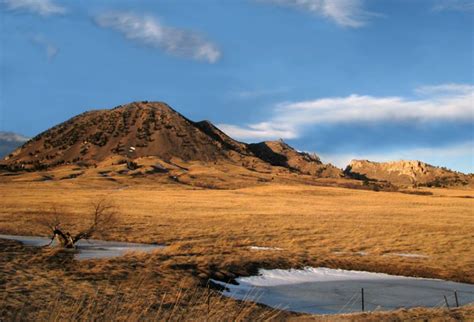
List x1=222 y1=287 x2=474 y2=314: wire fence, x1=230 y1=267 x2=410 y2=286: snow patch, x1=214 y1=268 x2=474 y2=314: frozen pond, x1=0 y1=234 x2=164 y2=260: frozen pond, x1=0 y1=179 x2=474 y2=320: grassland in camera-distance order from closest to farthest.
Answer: x1=0 y1=179 x2=474 y2=320: grassland, x1=222 y1=287 x2=474 y2=314: wire fence, x1=214 y1=268 x2=474 y2=314: frozen pond, x1=230 y1=267 x2=410 y2=286: snow patch, x1=0 y1=234 x2=164 y2=260: frozen pond

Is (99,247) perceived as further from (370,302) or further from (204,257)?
(370,302)

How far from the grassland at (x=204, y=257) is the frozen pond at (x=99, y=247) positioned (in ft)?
4.50

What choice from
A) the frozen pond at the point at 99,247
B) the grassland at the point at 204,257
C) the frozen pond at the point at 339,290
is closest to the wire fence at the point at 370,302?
the frozen pond at the point at 339,290

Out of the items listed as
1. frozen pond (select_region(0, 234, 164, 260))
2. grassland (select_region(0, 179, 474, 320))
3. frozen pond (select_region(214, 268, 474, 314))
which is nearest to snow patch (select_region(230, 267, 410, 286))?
frozen pond (select_region(214, 268, 474, 314))

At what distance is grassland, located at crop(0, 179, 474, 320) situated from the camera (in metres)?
15.1

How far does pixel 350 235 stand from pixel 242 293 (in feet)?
74.5

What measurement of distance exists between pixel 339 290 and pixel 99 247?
15.5 metres

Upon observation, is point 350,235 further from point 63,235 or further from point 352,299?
point 63,235

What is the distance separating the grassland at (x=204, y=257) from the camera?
15.1 metres

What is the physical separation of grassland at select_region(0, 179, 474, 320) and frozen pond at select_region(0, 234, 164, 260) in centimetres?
137

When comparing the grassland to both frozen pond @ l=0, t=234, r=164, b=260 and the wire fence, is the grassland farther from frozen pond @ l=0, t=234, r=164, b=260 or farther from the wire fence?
the wire fence

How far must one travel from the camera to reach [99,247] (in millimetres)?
29891

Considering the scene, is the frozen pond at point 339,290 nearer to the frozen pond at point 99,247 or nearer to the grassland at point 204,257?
the grassland at point 204,257

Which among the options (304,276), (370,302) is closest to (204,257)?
(304,276)
